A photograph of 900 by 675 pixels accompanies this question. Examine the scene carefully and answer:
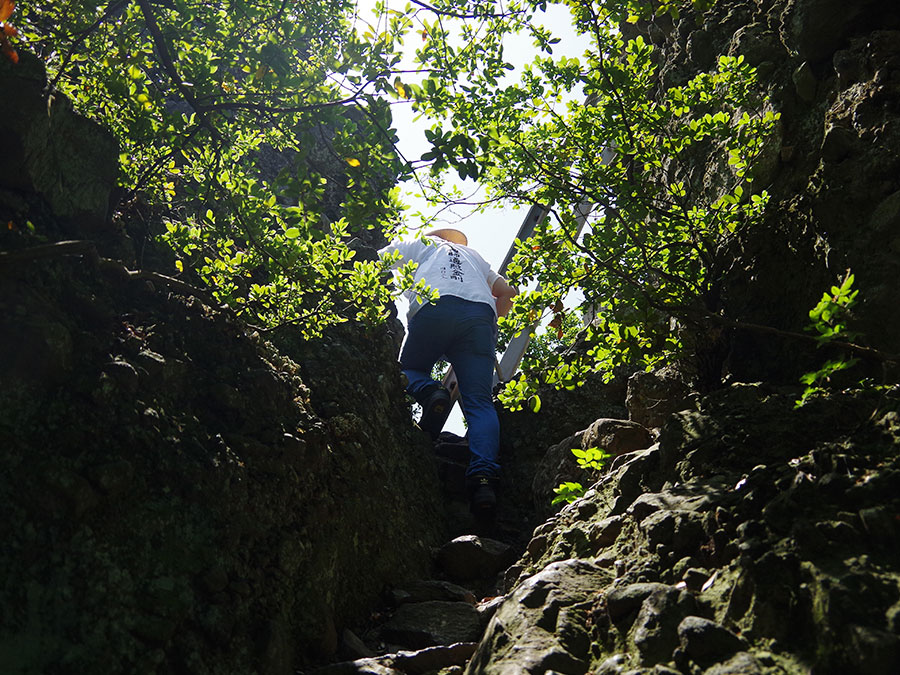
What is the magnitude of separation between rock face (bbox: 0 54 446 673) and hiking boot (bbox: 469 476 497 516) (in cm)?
92

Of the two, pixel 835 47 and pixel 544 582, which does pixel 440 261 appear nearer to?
pixel 835 47

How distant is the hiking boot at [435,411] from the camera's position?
216 inches

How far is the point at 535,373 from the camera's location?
3.44 meters

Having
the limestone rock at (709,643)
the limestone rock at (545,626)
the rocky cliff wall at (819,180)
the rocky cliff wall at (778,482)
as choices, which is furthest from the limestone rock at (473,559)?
the limestone rock at (709,643)

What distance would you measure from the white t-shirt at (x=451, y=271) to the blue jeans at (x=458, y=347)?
0.10 m

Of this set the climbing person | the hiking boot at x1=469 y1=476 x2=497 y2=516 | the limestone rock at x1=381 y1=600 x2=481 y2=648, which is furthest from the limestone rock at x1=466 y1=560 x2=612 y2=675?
the climbing person

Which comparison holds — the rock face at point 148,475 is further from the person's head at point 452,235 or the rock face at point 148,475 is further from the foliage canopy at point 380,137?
the person's head at point 452,235

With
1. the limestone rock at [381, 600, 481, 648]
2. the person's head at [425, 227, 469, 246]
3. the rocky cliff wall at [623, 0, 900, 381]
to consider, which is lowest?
the limestone rock at [381, 600, 481, 648]

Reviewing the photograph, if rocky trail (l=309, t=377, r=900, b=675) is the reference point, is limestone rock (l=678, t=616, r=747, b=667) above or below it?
below

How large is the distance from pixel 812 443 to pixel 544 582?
3.43 ft

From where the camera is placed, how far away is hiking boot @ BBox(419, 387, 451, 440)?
5.48 meters

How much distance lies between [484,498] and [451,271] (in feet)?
7.24

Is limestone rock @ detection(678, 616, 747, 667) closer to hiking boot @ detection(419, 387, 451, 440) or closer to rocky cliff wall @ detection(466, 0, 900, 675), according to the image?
rocky cliff wall @ detection(466, 0, 900, 675)

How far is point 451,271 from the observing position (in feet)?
19.2
